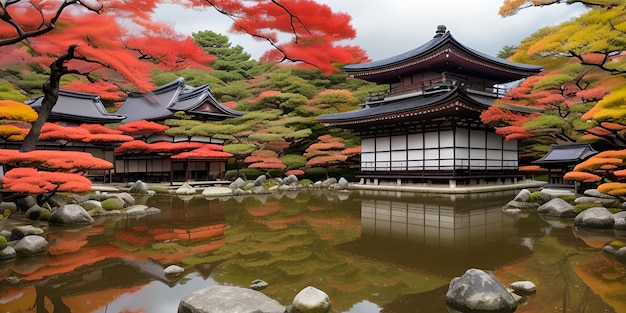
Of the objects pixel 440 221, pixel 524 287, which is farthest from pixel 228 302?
pixel 440 221

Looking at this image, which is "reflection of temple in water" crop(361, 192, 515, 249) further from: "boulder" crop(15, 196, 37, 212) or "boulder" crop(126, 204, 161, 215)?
"boulder" crop(15, 196, 37, 212)

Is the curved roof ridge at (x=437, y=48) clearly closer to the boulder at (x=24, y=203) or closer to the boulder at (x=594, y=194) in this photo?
the boulder at (x=594, y=194)

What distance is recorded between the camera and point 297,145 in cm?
3119

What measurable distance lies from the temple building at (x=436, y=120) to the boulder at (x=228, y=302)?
16386mm

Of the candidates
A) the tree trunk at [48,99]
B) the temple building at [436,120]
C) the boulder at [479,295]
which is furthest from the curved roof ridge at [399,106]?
the tree trunk at [48,99]

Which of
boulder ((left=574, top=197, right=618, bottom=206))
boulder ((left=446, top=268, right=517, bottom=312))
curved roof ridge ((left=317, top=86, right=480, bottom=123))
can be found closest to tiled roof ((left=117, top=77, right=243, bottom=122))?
curved roof ridge ((left=317, top=86, right=480, bottom=123))

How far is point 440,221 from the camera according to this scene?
1118cm

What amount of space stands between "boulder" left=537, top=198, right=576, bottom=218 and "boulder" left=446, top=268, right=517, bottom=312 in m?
8.45

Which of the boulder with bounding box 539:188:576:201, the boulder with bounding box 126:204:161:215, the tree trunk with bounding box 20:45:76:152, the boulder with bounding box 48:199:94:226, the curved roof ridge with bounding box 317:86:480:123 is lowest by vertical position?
the boulder with bounding box 126:204:161:215

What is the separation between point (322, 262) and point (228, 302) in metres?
2.51

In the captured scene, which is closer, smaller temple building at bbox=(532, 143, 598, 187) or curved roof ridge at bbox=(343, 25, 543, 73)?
smaller temple building at bbox=(532, 143, 598, 187)

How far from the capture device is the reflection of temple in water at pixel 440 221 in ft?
28.6

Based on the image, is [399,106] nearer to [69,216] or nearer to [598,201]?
[598,201]

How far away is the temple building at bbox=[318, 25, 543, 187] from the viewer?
20.7 m
